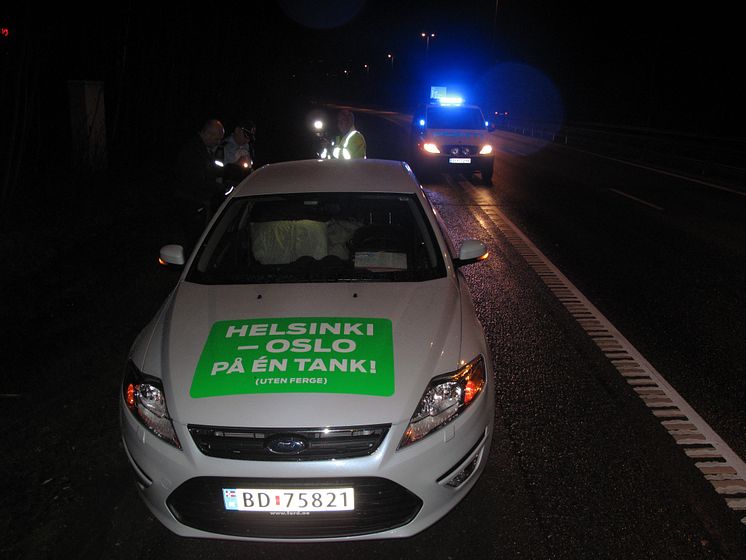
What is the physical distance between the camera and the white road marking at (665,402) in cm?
351

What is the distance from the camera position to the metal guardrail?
18.8 meters

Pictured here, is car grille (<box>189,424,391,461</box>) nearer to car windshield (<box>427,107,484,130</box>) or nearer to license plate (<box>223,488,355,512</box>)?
license plate (<box>223,488,355,512</box>)

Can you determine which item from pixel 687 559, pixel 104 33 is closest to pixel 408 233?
pixel 687 559

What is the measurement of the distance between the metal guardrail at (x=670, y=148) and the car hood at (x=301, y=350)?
1666 centimetres

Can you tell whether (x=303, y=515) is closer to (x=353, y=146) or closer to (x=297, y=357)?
(x=297, y=357)

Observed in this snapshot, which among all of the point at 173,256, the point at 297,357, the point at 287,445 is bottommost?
the point at 287,445

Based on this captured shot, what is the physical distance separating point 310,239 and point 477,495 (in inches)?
78.9

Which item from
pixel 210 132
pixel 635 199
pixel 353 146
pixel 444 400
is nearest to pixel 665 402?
pixel 444 400

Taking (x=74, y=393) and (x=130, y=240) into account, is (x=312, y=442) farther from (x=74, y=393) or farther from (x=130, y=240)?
(x=130, y=240)

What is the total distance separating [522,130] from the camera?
1545 inches

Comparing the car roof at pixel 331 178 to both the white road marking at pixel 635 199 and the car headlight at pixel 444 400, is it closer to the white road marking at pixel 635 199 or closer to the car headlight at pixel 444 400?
the car headlight at pixel 444 400

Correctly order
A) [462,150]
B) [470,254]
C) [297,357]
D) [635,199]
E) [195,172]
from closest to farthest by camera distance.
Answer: [297,357]
[470,254]
[195,172]
[635,199]
[462,150]

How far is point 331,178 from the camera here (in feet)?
15.6

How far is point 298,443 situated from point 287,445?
0.05 metres
